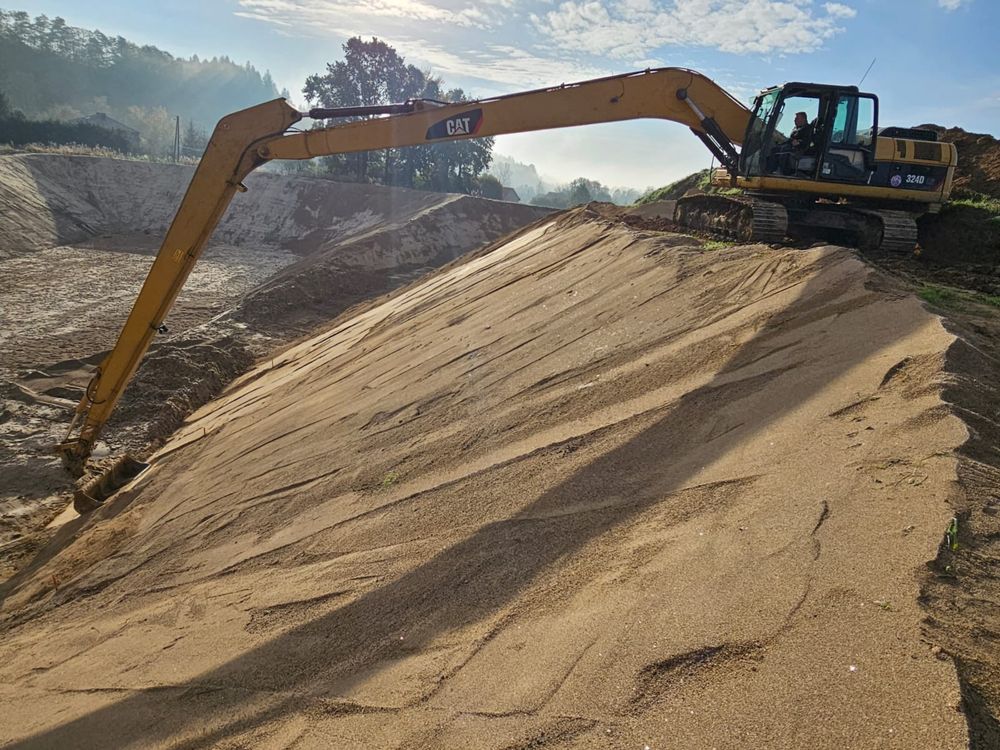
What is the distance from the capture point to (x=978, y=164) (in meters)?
12.3

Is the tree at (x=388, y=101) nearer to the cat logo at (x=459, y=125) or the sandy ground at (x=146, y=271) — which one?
the sandy ground at (x=146, y=271)

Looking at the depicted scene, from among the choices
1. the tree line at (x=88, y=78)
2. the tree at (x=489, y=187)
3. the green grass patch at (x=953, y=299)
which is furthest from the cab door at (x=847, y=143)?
the tree line at (x=88, y=78)

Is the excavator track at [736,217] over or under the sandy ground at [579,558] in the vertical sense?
over

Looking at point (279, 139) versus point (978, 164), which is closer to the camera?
point (279, 139)

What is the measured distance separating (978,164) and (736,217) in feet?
24.6

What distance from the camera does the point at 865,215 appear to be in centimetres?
851

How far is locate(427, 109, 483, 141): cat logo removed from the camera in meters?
6.96

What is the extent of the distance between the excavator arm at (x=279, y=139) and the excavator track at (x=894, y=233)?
3368 mm

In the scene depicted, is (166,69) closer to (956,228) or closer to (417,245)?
(417,245)

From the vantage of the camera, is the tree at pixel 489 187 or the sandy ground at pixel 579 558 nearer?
the sandy ground at pixel 579 558

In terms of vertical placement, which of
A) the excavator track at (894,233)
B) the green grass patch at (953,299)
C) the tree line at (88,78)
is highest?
the tree line at (88,78)

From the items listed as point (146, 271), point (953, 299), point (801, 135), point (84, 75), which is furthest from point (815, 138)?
point (84, 75)

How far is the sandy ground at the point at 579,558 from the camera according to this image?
2.27 metres

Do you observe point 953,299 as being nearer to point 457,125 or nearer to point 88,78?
point 457,125
